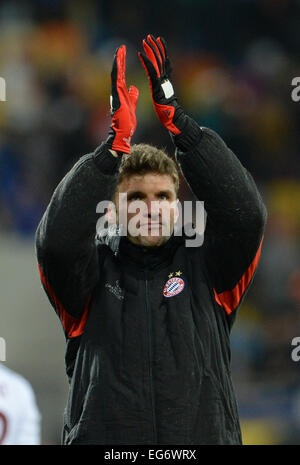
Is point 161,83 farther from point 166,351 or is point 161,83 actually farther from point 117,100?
point 166,351

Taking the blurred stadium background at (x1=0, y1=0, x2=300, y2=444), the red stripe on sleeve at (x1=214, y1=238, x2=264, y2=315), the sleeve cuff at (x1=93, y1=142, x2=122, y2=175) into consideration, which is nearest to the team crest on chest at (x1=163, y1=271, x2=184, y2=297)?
the red stripe on sleeve at (x1=214, y1=238, x2=264, y2=315)

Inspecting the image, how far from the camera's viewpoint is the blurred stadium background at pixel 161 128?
6.80m

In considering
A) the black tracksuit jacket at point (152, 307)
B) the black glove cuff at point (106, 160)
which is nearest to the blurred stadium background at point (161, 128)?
the black tracksuit jacket at point (152, 307)

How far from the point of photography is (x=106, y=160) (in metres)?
2.60

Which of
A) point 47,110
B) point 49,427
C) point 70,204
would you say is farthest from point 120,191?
point 47,110

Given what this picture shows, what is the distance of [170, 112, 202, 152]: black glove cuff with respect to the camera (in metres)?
2.61

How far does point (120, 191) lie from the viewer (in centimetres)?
284

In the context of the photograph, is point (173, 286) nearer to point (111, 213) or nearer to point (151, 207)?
point (151, 207)

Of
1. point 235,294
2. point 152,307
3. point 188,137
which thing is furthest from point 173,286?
point 188,137

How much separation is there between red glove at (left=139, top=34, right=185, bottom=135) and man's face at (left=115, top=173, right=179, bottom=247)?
0.26 meters

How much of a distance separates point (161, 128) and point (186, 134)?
564cm
